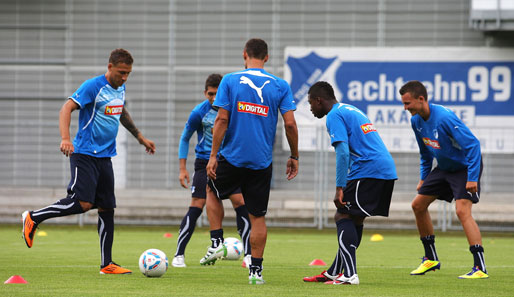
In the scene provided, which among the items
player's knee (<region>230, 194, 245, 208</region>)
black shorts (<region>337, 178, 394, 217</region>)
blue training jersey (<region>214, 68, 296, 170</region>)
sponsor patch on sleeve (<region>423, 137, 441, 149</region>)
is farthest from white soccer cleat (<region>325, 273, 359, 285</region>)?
player's knee (<region>230, 194, 245, 208</region>)

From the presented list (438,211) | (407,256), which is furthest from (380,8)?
(407,256)

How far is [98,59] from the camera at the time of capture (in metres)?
21.3

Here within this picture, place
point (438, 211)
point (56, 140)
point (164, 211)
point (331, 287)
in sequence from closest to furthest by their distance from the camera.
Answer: point (331, 287)
point (438, 211)
point (164, 211)
point (56, 140)

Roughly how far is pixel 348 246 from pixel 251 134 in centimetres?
127

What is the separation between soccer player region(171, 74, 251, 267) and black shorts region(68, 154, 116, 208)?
123 cm

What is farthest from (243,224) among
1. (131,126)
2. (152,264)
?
(152,264)

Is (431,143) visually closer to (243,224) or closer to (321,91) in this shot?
(321,91)

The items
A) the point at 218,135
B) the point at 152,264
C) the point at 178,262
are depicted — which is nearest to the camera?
the point at 218,135

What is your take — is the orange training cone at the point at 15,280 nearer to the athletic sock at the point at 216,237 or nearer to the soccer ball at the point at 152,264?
the soccer ball at the point at 152,264

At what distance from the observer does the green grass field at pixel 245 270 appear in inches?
269

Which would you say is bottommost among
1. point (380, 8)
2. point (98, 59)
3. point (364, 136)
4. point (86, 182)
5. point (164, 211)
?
point (164, 211)

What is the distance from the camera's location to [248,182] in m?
7.34

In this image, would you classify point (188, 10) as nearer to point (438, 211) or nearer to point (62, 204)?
point (438, 211)

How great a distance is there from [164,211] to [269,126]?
1078cm
